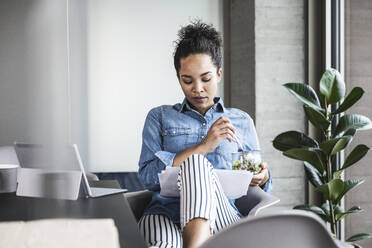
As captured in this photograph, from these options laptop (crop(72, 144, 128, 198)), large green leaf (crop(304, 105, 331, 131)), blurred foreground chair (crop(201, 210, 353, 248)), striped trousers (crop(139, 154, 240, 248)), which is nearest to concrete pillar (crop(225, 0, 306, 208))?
large green leaf (crop(304, 105, 331, 131))

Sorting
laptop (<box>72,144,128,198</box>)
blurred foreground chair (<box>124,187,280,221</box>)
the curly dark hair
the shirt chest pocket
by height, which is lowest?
blurred foreground chair (<box>124,187,280,221</box>)

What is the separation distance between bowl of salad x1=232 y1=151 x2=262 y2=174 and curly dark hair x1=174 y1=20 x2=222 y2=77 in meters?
0.46

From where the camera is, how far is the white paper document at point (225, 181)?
5.45ft

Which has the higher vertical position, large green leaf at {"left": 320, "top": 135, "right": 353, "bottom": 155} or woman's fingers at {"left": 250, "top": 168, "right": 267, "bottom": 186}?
large green leaf at {"left": 320, "top": 135, "right": 353, "bottom": 155}

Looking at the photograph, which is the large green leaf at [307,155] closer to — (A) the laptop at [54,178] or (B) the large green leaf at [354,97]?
(B) the large green leaf at [354,97]

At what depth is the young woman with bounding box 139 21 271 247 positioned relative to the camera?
172 centimetres

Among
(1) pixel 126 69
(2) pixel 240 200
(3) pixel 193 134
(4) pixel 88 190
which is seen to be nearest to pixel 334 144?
(2) pixel 240 200

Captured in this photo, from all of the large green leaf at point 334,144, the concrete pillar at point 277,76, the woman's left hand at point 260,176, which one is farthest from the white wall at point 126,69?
the woman's left hand at point 260,176

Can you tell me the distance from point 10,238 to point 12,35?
1.03 m

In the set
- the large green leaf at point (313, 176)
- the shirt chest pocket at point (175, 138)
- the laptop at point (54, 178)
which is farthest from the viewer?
the large green leaf at point (313, 176)

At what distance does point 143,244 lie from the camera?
0.91m

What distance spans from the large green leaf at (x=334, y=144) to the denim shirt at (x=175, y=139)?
2.32 feet

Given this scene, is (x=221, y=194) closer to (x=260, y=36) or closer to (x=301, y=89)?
(x=301, y=89)

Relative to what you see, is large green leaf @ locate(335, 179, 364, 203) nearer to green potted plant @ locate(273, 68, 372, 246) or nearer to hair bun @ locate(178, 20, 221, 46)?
green potted plant @ locate(273, 68, 372, 246)
